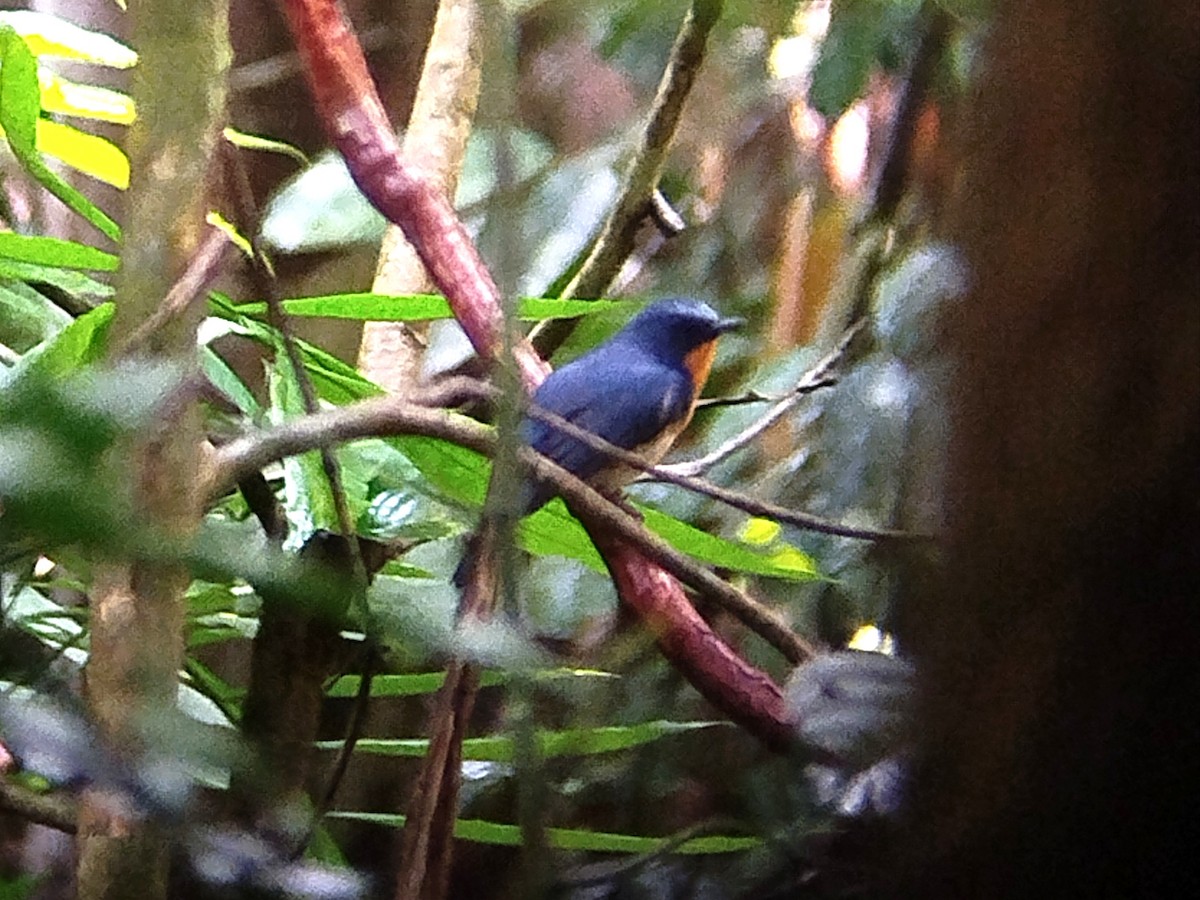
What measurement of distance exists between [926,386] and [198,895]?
10.5 inches

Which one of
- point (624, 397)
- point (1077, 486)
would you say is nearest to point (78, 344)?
point (1077, 486)

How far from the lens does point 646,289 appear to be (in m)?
1.30

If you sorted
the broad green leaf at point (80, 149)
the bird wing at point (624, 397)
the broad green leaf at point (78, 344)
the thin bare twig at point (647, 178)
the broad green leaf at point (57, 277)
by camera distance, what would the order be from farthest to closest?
the bird wing at point (624, 397)
the thin bare twig at point (647, 178)
the broad green leaf at point (80, 149)
the broad green leaf at point (57, 277)
the broad green leaf at point (78, 344)

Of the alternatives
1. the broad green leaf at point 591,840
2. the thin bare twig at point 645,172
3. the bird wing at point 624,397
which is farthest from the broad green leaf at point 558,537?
the bird wing at point 624,397

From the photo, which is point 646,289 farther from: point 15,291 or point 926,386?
point 926,386

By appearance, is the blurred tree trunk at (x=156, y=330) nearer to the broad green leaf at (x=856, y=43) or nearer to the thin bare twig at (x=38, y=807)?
the thin bare twig at (x=38, y=807)

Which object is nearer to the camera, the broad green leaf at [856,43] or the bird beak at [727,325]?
the broad green leaf at [856,43]

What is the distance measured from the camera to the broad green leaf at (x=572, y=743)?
46 centimetres

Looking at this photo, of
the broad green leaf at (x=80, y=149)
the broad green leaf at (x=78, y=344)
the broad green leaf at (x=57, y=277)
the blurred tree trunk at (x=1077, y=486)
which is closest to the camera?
the blurred tree trunk at (x=1077, y=486)

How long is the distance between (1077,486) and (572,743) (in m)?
0.21

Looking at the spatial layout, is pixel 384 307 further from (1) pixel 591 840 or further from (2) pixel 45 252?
(1) pixel 591 840

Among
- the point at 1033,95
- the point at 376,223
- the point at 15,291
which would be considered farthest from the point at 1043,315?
the point at 376,223

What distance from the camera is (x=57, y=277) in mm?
565

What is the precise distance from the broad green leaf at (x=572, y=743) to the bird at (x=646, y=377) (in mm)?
461
